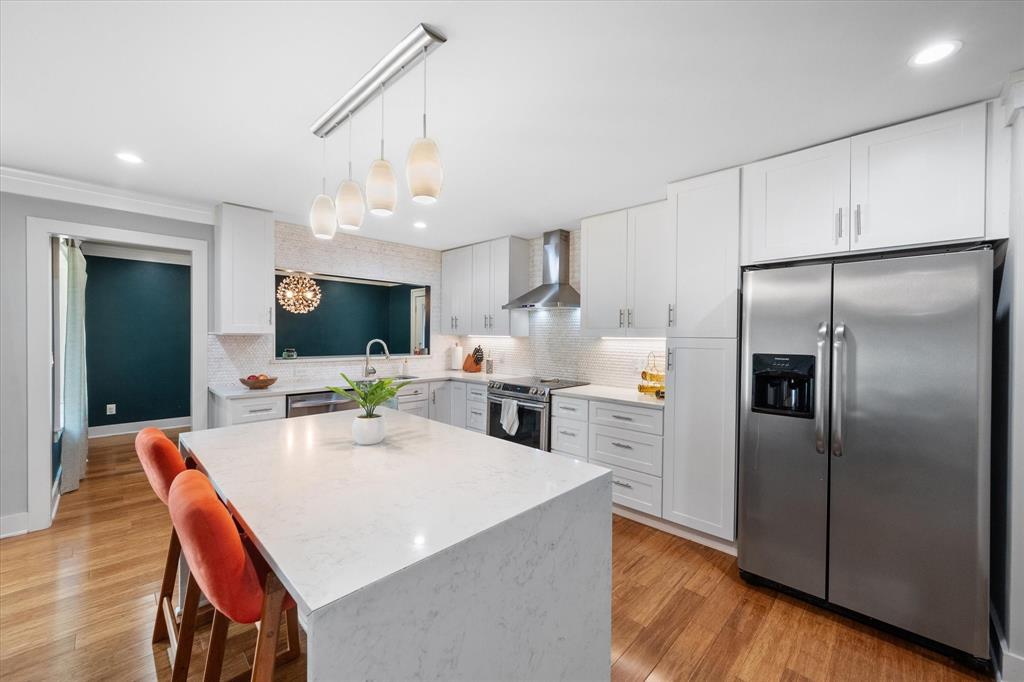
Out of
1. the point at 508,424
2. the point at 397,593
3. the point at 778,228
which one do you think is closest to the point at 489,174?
the point at 778,228

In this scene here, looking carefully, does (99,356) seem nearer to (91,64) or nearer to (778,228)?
(91,64)

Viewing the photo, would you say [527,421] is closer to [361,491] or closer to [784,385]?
[784,385]

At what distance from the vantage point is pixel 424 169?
1.35 meters

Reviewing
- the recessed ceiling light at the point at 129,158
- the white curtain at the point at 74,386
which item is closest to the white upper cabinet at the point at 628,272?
the recessed ceiling light at the point at 129,158

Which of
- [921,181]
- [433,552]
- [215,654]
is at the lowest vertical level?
[215,654]

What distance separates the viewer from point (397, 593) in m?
0.90

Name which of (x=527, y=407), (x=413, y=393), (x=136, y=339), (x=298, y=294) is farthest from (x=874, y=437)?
(x=136, y=339)

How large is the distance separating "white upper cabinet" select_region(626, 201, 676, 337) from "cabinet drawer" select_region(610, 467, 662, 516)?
3.55ft

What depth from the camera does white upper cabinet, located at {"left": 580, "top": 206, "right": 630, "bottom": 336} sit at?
11.4 ft

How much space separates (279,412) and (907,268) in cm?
429

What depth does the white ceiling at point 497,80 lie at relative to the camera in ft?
4.69

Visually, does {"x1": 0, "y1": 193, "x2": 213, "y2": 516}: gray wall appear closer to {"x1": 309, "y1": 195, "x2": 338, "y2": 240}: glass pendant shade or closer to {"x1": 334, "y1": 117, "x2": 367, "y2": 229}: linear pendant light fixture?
{"x1": 309, "y1": 195, "x2": 338, "y2": 240}: glass pendant shade

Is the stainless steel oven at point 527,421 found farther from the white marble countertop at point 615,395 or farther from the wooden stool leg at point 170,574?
the wooden stool leg at point 170,574

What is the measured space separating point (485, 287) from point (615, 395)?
2111 mm
